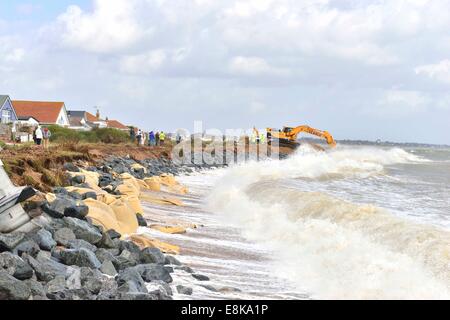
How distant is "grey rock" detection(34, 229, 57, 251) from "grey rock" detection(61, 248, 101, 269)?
26 cm

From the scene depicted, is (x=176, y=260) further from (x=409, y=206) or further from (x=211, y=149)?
(x=211, y=149)

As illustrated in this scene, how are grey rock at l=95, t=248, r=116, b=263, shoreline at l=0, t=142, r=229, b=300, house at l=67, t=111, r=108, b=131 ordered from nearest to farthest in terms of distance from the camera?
1. shoreline at l=0, t=142, r=229, b=300
2. grey rock at l=95, t=248, r=116, b=263
3. house at l=67, t=111, r=108, b=131

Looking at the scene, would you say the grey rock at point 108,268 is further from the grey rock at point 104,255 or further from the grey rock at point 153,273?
the grey rock at point 153,273

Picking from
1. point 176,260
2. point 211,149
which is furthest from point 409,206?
point 211,149

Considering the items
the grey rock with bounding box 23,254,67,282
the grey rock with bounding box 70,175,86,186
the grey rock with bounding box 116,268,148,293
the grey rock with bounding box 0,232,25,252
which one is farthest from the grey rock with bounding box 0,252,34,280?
the grey rock with bounding box 70,175,86,186

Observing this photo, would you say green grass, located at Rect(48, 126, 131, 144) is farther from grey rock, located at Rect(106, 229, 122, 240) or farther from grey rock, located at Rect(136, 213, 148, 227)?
grey rock, located at Rect(106, 229, 122, 240)

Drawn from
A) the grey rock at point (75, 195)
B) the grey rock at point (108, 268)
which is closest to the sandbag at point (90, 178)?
the grey rock at point (75, 195)

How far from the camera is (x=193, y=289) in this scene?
8039 millimetres

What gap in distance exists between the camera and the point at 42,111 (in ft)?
220

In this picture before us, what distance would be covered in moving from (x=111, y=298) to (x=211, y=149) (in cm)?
4829

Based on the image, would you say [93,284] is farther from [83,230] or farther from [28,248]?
[83,230]

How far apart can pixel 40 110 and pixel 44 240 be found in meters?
61.8

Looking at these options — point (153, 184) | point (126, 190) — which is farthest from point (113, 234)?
point (153, 184)

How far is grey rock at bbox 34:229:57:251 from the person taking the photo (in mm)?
8266
